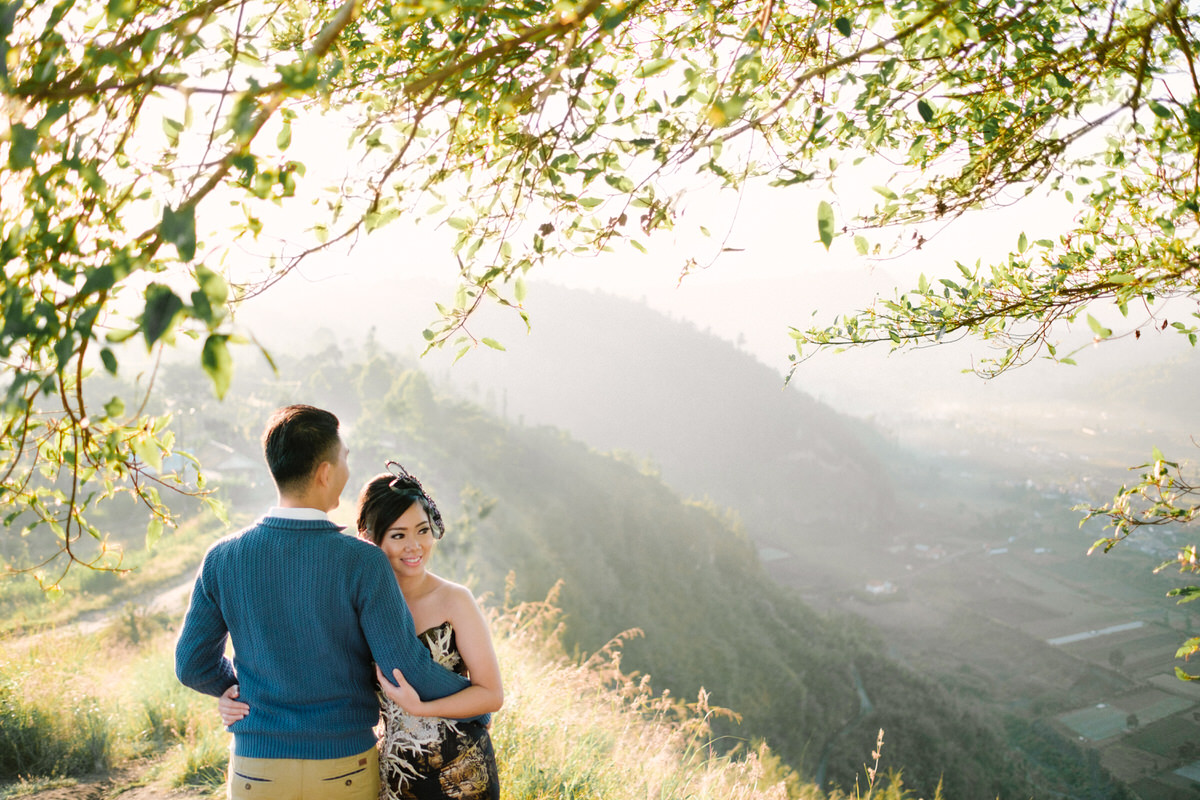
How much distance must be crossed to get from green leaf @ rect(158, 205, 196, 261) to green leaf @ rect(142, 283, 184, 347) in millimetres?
56

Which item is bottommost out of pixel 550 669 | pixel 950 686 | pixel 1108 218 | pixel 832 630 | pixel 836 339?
pixel 950 686

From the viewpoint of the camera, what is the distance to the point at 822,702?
113ft

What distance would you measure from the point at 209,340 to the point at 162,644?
949cm

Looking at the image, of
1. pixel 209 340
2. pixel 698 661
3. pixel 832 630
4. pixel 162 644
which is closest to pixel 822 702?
pixel 698 661

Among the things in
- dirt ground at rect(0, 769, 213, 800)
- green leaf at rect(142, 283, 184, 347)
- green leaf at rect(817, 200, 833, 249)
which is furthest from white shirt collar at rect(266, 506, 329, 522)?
dirt ground at rect(0, 769, 213, 800)

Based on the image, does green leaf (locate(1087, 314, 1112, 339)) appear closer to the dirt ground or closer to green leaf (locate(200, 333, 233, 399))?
green leaf (locate(200, 333, 233, 399))

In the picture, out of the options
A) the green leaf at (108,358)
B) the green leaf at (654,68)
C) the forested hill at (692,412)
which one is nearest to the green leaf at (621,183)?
the green leaf at (654,68)

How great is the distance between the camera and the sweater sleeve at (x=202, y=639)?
69.1 inches

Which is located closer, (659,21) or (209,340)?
(209,340)

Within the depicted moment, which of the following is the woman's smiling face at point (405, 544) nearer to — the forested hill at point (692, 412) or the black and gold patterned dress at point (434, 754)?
the black and gold patterned dress at point (434, 754)

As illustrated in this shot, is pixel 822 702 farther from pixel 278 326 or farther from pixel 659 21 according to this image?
pixel 278 326

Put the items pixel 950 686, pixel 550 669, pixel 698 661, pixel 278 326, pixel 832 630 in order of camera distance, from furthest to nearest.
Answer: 1. pixel 278 326
2. pixel 950 686
3. pixel 832 630
4. pixel 698 661
5. pixel 550 669

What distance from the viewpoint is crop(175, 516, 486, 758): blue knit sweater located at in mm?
1630

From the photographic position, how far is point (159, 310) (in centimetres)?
77
